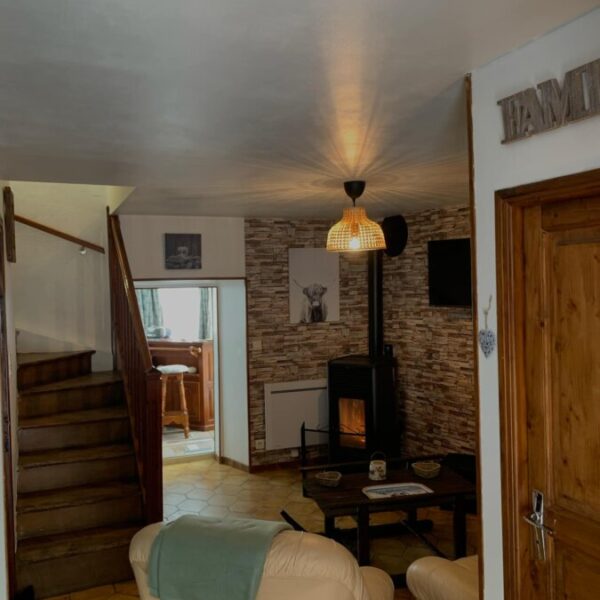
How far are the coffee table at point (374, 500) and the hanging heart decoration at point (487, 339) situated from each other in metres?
1.92

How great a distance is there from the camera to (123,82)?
2055mm

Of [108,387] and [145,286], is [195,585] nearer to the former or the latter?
[108,387]

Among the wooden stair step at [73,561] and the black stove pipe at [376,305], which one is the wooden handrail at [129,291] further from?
the black stove pipe at [376,305]

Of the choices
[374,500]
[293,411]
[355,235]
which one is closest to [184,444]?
[293,411]

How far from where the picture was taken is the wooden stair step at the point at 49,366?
4754 mm

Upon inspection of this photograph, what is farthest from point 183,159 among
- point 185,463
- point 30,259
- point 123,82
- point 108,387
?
point 185,463

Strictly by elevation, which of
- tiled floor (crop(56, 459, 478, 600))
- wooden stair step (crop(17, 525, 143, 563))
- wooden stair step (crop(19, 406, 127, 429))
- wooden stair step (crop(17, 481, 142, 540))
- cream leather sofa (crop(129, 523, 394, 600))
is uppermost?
wooden stair step (crop(19, 406, 127, 429))

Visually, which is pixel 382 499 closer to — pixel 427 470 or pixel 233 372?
pixel 427 470

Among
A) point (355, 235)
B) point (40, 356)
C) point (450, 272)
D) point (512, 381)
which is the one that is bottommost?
point (40, 356)

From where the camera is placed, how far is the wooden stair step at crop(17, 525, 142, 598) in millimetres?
3723

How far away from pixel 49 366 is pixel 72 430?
0.77 metres

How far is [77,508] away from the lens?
158 inches

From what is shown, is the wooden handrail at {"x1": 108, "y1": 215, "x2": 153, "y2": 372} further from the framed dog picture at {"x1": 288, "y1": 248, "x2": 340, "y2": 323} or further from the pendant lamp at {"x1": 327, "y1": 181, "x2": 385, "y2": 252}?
the framed dog picture at {"x1": 288, "y1": 248, "x2": 340, "y2": 323}

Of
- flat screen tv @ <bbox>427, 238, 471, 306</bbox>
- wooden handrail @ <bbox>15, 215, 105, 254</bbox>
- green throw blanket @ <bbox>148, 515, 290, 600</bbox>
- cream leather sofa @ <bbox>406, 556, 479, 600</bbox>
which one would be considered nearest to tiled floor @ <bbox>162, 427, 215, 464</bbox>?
wooden handrail @ <bbox>15, 215, 105, 254</bbox>
